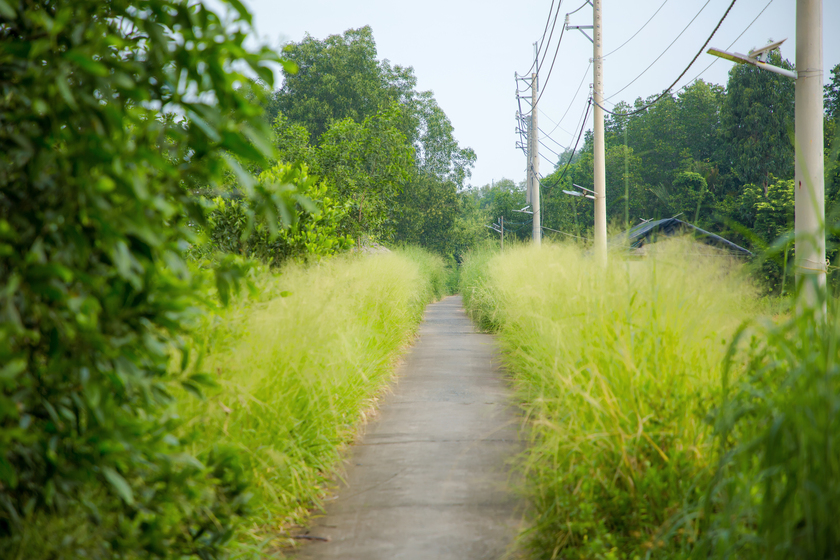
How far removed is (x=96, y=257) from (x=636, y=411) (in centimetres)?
217

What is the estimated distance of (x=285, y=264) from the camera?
648cm

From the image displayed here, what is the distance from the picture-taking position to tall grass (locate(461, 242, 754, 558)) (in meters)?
2.31

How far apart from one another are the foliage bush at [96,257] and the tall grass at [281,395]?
0.98ft

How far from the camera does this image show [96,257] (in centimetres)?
146

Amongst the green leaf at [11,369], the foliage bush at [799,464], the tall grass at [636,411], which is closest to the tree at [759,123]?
the tall grass at [636,411]

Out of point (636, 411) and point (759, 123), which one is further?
point (759, 123)

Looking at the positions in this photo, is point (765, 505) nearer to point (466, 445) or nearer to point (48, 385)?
point (48, 385)

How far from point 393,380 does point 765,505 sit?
4.89m

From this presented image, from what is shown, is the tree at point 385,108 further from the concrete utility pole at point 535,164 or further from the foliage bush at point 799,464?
the foliage bush at point 799,464

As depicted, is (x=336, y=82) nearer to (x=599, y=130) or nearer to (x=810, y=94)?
(x=599, y=130)

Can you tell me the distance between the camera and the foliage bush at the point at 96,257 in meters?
1.30

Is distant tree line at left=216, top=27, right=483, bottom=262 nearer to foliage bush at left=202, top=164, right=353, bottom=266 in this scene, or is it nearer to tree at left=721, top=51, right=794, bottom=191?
foliage bush at left=202, top=164, right=353, bottom=266

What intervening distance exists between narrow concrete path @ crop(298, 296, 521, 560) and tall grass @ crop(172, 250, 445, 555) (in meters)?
0.23

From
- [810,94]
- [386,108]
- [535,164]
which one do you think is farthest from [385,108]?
[810,94]
